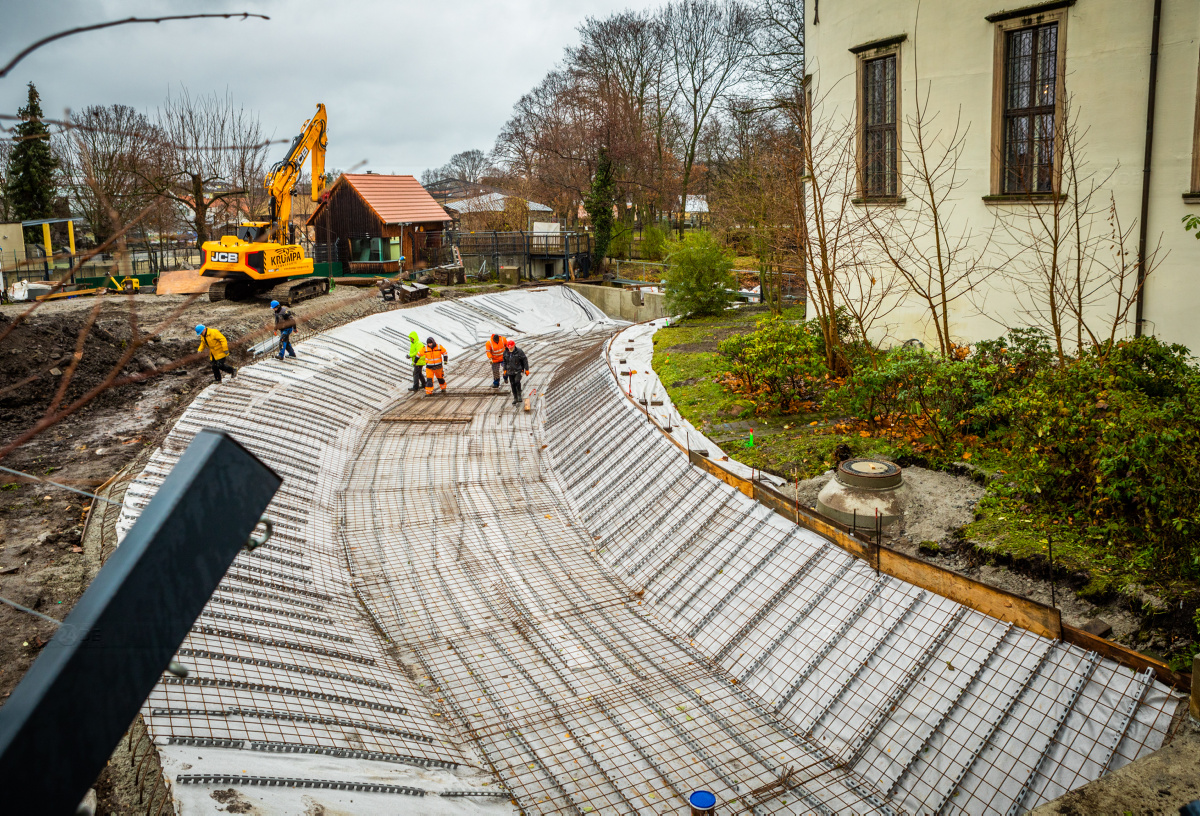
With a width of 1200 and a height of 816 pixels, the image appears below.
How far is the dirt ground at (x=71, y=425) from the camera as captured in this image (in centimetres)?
709

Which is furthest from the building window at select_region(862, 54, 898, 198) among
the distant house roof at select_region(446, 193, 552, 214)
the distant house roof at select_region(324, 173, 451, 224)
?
the distant house roof at select_region(446, 193, 552, 214)

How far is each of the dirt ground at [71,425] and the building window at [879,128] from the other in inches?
348

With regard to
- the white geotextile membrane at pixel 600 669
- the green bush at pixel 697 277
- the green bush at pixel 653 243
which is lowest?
the white geotextile membrane at pixel 600 669

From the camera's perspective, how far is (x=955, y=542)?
308 inches

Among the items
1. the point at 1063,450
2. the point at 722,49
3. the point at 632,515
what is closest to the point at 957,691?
the point at 1063,450

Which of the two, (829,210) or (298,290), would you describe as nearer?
(829,210)

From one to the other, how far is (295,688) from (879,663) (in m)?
→ 5.07

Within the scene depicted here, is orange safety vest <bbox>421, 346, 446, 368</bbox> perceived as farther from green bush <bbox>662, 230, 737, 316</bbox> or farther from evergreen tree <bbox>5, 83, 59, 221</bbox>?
evergreen tree <bbox>5, 83, 59, 221</bbox>

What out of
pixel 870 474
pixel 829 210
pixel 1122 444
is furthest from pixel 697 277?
pixel 1122 444

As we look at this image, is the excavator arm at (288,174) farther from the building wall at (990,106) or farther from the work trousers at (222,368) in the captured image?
the building wall at (990,106)

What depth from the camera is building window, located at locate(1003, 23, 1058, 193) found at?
36.7 ft

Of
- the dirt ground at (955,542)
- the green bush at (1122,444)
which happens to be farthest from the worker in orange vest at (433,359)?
the green bush at (1122,444)

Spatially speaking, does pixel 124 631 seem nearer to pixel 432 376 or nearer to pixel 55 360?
pixel 55 360

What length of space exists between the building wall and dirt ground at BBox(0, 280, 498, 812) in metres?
9.22
